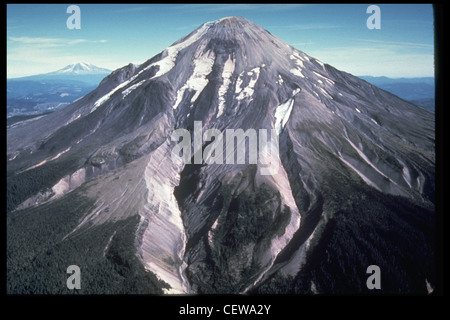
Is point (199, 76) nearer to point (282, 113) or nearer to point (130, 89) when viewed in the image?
point (130, 89)

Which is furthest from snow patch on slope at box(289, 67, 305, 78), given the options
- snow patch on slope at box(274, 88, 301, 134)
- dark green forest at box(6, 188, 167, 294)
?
dark green forest at box(6, 188, 167, 294)

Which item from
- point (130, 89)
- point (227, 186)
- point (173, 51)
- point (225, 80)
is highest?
point (173, 51)

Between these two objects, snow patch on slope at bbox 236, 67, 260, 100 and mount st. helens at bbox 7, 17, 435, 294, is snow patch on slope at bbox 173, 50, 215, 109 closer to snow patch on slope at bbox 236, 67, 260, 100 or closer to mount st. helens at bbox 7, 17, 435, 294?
mount st. helens at bbox 7, 17, 435, 294

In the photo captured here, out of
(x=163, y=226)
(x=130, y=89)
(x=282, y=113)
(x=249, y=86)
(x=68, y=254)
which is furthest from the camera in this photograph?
(x=130, y=89)

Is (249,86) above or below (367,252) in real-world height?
above

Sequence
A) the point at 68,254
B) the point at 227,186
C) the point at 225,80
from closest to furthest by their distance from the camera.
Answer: the point at 68,254 < the point at 227,186 < the point at 225,80

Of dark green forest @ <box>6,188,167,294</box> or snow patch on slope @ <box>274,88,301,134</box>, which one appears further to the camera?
snow patch on slope @ <box>274,88,301,134</box>

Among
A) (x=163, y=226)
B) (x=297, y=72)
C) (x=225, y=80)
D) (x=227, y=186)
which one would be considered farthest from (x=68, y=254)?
(x=297, y=72)

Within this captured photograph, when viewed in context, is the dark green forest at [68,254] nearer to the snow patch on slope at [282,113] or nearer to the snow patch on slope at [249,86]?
the snow patch on slope at [282,113]

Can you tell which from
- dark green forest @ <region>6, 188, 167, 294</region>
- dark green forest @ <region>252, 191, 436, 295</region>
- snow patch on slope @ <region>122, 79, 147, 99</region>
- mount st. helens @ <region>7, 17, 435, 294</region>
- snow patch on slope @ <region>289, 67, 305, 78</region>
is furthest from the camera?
snow patch on slope @ <region>289, 67, 305, 78</region>
